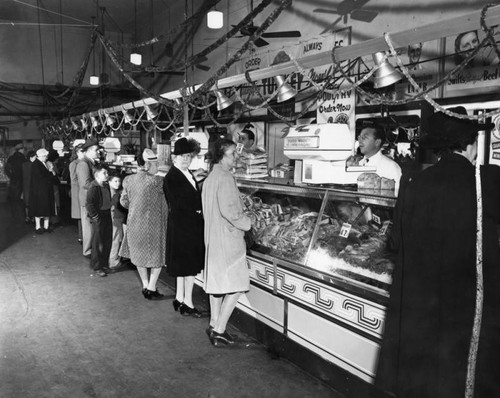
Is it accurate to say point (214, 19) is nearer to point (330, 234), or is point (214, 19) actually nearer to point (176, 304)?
point (176, 304)

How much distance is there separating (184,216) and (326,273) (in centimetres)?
158

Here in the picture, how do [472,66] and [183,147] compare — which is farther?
[472,66]

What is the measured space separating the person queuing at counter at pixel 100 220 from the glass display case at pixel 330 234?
2610 millimetres

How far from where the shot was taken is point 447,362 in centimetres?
236

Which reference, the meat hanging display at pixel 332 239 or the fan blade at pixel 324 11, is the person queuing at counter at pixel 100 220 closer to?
the meat hanging display at pixel 332 239

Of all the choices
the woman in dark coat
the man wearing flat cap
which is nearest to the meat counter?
the woman in dark coat

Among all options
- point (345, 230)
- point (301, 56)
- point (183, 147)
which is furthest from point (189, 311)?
point (301, 56)

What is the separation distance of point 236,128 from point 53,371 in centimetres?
776

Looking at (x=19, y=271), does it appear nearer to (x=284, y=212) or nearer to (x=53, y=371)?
(x=53, y=371)

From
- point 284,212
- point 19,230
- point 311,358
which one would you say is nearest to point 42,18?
point 19,230

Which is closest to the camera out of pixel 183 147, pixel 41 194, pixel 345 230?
pixel 345 230

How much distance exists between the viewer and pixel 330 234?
3949 millimetres

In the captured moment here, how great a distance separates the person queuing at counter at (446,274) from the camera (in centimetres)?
229

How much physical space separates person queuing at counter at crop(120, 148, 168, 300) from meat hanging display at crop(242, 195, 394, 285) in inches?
46.7
